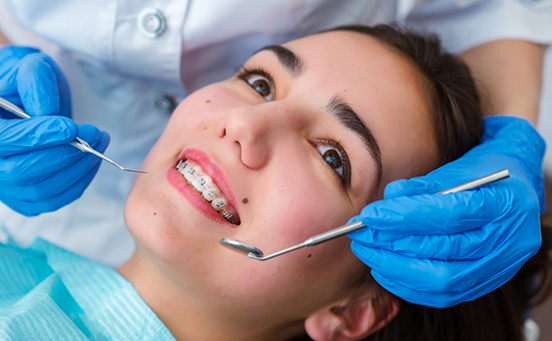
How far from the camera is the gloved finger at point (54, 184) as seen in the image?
112 cm

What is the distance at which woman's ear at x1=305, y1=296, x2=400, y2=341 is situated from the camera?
3.62 ft

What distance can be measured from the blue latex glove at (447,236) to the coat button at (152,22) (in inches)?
31.8

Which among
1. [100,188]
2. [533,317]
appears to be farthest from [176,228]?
[533,317]

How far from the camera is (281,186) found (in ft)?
2.98

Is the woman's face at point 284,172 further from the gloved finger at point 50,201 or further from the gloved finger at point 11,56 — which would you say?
the gloved finger at point 11,56

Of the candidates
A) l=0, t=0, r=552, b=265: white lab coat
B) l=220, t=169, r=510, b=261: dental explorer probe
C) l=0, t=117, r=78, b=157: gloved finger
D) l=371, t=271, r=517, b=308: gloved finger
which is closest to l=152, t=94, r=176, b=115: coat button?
l=0, t=0, r=552, b=265: white lab coat

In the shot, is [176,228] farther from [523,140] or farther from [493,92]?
[493,92]

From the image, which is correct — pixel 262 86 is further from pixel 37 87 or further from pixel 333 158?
pixel 37 87

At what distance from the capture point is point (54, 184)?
1.13m

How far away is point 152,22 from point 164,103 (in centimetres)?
30

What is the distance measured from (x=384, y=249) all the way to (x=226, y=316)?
413 mm

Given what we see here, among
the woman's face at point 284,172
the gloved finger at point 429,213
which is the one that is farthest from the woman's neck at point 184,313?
the gloved finger at point 429,213

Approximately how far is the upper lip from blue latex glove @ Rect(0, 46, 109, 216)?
29cm

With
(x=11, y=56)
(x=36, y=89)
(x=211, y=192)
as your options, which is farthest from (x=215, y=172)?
(x=11, y=56)
